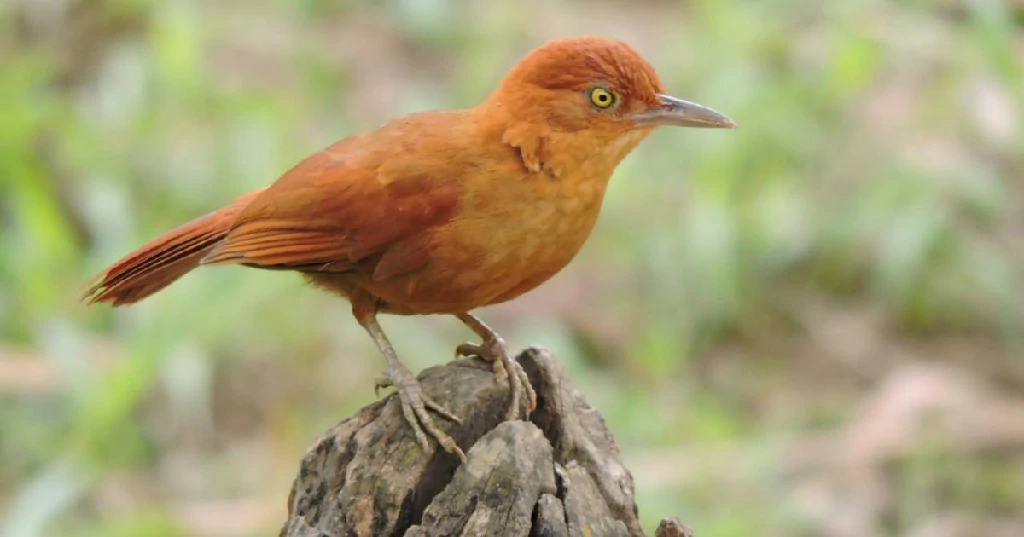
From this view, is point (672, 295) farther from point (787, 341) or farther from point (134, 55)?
point (134, 55)

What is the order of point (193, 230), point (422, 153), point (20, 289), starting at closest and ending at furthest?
point (422, 153), point (193, 230), point (20, 289)

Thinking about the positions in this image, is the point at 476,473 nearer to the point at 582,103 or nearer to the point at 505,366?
the point at 505,366

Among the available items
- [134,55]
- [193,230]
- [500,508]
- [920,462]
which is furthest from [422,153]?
[134,55]

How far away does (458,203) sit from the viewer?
2.84 metres

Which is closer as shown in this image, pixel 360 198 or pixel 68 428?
pixel 360 198

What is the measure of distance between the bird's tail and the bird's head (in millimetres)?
746

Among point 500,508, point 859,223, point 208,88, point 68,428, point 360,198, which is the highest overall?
point 208,88

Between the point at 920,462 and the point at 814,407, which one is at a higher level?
the point at 814,407

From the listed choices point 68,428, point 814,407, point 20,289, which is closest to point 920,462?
point 814,407

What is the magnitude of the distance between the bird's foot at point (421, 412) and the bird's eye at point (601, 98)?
0.80m

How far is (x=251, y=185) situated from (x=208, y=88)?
87 cm

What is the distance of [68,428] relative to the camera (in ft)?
16.8

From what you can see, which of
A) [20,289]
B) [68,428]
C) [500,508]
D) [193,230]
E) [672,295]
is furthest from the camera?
[672,295]

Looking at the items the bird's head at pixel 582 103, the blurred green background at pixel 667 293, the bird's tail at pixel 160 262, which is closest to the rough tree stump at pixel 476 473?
the bird's head at pixel 582 103
